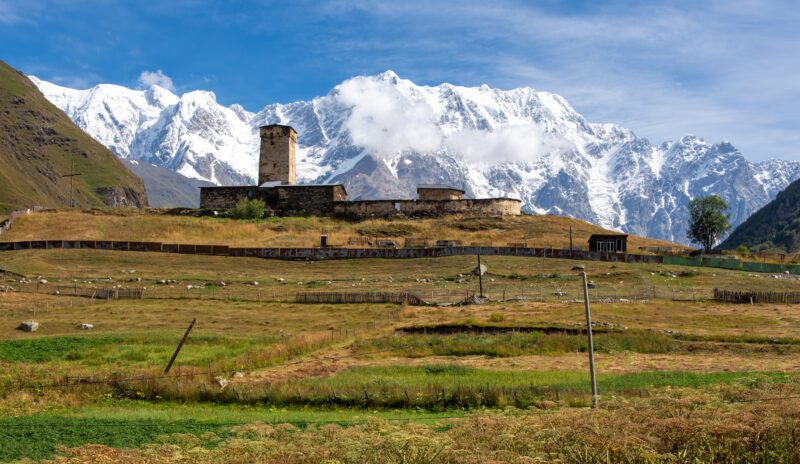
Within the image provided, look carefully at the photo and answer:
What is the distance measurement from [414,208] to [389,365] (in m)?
55.9

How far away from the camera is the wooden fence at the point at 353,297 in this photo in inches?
1761

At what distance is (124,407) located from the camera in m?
22.4

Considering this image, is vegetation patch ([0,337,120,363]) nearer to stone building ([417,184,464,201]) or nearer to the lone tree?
stone building ([417,184,464,201])

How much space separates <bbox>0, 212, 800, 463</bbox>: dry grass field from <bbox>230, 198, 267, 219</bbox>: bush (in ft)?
67.0

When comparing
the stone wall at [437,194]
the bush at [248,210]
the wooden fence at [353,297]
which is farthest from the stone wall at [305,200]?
the wooden fence at [353,297]

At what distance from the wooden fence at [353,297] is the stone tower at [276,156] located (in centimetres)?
4912

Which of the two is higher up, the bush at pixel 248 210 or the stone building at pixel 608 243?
the bush at pixel 248 210

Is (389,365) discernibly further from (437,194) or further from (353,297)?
(437,194)

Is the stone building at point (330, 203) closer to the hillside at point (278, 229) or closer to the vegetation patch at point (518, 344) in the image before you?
the hillside at point (278, 229)

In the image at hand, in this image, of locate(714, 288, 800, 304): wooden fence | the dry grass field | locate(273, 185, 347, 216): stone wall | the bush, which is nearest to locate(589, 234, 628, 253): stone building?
the dry grass field

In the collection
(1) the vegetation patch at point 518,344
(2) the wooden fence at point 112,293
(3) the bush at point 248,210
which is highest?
(3) the bush at point 248,210

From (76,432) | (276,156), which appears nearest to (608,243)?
(276,156)

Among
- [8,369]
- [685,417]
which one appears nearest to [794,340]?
[685,417]

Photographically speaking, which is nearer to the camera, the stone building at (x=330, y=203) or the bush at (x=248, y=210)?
the bush at (x=248, y=210)
